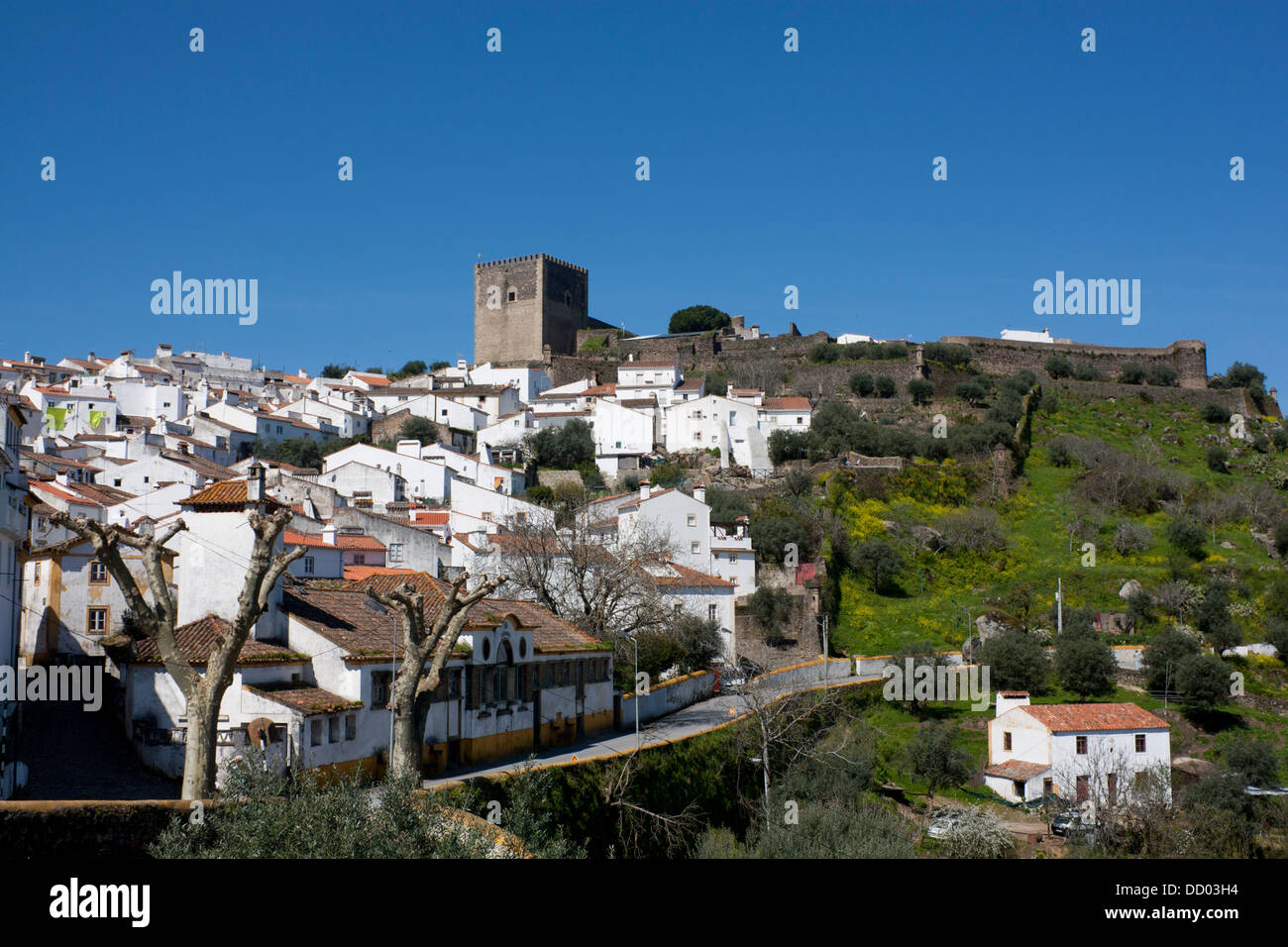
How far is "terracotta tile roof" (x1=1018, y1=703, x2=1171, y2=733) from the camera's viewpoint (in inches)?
1460

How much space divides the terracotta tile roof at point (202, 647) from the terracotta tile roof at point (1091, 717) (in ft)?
77.7

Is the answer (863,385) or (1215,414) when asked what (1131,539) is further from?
(1215,414)

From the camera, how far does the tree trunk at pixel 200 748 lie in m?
17.9

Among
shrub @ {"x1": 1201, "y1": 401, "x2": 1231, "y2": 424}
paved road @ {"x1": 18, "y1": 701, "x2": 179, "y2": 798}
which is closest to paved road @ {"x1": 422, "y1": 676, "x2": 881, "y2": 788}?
paved road @ {"x1": 18, "y1": 701, "x2": 179, "y2": 798}

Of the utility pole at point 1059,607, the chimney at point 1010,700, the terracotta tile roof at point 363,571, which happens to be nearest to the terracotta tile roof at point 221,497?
the terracotta tile roof at point 363,571

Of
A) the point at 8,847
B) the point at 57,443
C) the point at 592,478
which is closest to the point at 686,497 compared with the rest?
the point at 592,478

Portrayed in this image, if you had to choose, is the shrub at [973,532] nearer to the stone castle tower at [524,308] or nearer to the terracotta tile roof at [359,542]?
the terracotta tile roof at [359,542]

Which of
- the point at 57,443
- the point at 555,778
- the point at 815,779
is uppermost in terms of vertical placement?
the point at 57,443

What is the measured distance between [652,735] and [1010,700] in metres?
14.1

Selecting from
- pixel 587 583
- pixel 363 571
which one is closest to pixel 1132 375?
pixel 587 583
